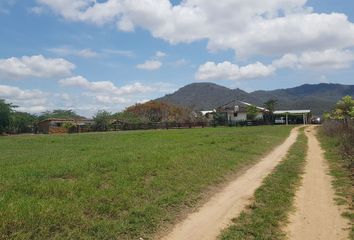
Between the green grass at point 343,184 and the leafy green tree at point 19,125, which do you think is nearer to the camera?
the green grass at point 343,184

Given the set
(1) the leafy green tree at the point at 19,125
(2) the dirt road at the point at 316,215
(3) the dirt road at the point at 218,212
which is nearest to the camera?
(2) the dirt road at the point at 316,215

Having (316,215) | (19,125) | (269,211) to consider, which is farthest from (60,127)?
(316,215)

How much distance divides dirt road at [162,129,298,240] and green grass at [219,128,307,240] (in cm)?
24

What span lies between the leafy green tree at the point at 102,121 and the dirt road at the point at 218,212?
2597 inches

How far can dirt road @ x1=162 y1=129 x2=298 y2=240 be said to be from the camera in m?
8.30

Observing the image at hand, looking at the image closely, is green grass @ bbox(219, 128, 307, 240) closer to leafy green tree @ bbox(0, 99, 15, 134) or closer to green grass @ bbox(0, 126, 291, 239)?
green grass @ bbox(0, 126, 291, 239)

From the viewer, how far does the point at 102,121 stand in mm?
80375

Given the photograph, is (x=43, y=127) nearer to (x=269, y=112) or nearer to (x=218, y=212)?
(x=269, y=112)

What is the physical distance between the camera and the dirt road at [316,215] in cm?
820

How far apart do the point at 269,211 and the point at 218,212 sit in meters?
1.21

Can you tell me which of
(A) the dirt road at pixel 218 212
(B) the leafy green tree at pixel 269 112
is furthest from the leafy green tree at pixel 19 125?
(A) the dirt road at pixel 218 212

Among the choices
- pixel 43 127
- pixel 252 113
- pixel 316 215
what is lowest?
pixel 316 215

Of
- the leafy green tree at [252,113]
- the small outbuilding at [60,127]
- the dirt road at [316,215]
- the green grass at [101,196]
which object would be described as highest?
the leafy green tree at [252,113]

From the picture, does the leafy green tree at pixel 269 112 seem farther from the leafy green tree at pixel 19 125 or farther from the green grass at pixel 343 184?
the green grass at pixel 343 184
